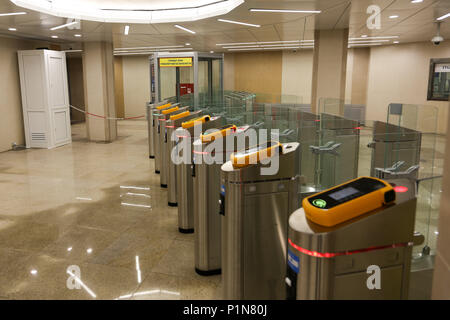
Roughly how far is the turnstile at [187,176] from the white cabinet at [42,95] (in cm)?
615

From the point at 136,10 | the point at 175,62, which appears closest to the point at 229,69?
the point at 175,62

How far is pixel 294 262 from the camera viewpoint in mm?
1455

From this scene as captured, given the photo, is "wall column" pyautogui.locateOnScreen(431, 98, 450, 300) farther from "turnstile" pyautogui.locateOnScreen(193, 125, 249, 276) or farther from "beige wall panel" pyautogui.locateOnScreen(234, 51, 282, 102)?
"beige wall panel" pyautogui.locateOnScreen(234, 51, 282, 102)

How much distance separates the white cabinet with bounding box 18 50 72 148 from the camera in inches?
338

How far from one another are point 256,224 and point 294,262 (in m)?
0.89

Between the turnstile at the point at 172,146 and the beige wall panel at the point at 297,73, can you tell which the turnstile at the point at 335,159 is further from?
the beige wall panel at the point at 297,73

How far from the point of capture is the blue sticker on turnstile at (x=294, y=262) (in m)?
1.43

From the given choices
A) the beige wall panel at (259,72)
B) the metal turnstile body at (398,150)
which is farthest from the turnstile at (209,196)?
the beige wall panel at (259,72)

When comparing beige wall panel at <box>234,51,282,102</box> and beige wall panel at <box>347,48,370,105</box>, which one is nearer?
beige wall panel at <box>347,48,370,105</box>

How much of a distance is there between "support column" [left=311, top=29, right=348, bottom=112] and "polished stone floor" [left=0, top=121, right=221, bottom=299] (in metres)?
3.64

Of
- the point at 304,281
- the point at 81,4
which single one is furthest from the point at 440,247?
the point at 81,4

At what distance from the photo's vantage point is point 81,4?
6559 millimetres

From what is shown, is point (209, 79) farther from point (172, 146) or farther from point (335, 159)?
point (335, 159)

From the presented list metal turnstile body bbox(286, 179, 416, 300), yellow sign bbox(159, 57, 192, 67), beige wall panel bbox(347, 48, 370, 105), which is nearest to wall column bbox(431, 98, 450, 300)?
metal turnstile body bbox(286, 179, 416, 300)
